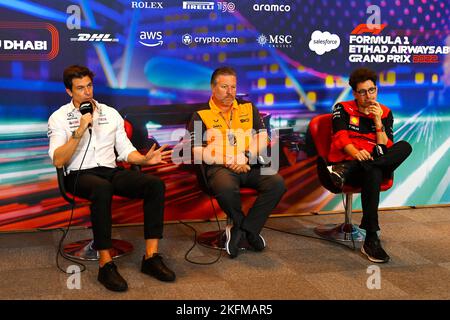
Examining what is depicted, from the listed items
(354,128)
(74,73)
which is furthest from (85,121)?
(354,128)

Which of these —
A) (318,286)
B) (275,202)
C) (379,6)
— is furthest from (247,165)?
(379,6)

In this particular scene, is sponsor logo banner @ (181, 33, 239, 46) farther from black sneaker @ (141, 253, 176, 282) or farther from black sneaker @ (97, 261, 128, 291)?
black sneaker @ (97, 261, 128, 291)

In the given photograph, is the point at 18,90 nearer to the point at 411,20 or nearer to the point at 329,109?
the point at 329,109

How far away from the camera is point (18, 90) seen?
146 inches

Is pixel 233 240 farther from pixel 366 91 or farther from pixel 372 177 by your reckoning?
pixel 366 91

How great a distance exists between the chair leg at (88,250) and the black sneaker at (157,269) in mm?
357

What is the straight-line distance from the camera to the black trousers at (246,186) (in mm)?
3359

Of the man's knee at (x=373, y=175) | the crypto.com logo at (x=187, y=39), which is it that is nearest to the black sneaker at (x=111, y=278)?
the man's knee at (x=373, y=175)

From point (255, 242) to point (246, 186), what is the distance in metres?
0.35

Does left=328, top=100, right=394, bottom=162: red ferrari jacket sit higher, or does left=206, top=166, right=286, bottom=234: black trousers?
left=328, top=100, right=394, bottom=162: red ferrari jacket

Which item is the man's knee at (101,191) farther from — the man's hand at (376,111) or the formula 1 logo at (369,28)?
the formula 1 logo at (369,28)

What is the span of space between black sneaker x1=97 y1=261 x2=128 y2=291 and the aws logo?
167 cm

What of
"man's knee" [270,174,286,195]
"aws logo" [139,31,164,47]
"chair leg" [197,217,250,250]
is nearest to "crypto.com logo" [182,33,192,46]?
"aws logo" [139,31,164,47]

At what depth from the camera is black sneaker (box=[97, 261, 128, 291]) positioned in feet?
9.27
